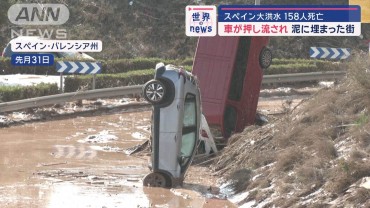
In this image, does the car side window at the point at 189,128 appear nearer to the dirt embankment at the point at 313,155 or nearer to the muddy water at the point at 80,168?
the muddy water at the point at 80,168

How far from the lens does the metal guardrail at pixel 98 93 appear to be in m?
22.0

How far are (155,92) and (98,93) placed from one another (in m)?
11.2

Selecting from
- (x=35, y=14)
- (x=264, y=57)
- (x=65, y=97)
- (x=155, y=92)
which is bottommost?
(x=65, y=97)

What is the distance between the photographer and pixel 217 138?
17.9 m

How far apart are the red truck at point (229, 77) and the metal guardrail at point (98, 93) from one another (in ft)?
7.35

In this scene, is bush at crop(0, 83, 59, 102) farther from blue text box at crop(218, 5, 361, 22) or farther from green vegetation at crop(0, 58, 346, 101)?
blue text box at crop(218, 5, 361, 22)

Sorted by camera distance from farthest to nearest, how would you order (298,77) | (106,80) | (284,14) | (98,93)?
(298,77) → (106,80) → (98,93) → (284,14)

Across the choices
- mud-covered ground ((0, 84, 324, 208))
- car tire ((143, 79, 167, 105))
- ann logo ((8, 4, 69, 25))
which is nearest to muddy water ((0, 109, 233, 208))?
mud-covered ground ((0, 84, 324, 208))

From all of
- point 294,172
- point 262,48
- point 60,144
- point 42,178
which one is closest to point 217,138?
point 262,48

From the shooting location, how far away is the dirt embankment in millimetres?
10289

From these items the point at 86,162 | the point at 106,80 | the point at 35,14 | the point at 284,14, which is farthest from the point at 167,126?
the point at 35,14

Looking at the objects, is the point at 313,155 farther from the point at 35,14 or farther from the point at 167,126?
the point at 35,14

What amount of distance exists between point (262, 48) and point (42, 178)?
6.65 meters

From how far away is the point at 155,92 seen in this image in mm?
13688
